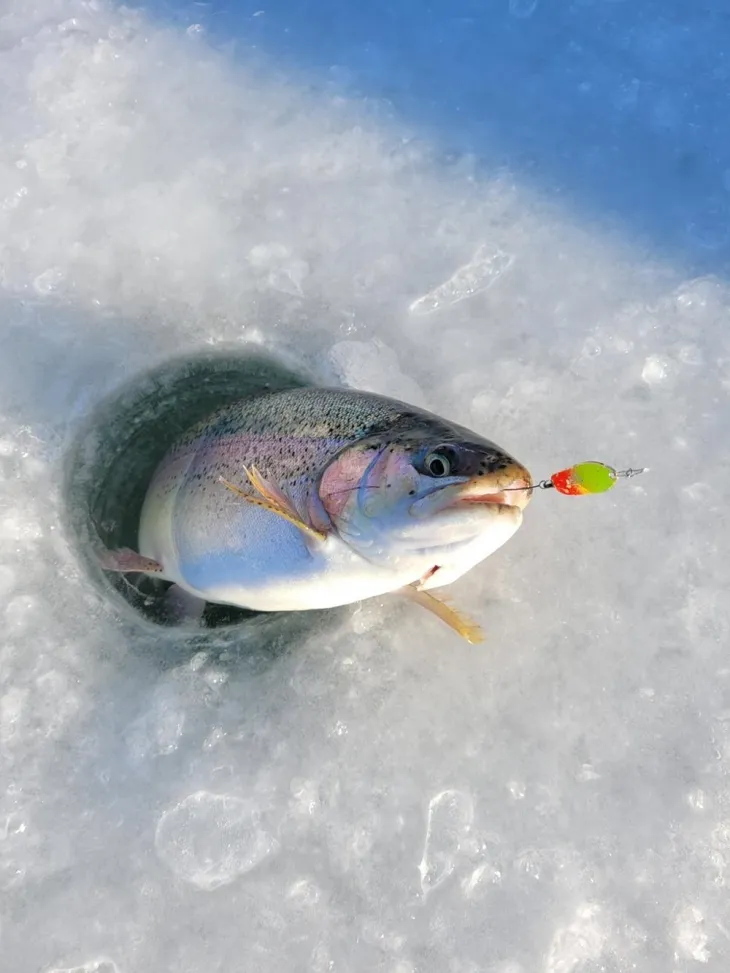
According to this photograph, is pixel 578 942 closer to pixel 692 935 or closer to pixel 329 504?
pixel 692 935

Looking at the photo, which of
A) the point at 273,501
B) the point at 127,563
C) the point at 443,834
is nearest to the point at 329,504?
the point at 273,501

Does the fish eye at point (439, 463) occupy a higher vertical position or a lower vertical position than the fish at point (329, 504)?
higher

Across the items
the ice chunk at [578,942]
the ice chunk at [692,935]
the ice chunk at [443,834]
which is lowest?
the ice chunk at [692,935]

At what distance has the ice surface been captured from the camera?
6.88 feet

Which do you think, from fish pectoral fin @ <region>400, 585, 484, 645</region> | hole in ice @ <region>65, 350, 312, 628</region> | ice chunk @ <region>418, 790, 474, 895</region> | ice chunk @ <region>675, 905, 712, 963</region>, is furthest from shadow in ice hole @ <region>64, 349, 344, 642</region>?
ice chunk @ <region>675, 905, 712, 963</region>

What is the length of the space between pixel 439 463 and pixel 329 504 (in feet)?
1.02

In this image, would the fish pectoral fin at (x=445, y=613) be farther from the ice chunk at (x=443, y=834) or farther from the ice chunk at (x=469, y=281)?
the ice chunk at (x=469, y=281)

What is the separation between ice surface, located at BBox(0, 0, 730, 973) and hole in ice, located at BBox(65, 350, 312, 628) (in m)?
0.10

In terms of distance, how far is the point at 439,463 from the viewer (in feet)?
5.79

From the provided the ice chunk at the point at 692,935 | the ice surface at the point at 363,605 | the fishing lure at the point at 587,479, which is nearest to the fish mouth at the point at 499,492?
the fishing lure at the point at 587,479

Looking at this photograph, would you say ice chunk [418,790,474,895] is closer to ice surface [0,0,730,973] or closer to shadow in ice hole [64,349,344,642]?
ice surface [0,0,730,973]

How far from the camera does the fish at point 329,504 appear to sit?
174 cm

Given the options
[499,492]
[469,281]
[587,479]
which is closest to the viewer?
[499,492]

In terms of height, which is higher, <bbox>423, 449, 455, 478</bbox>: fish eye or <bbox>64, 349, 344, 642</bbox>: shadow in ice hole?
<bbox>423, 449, 455, 478</bbox>: fish eye
